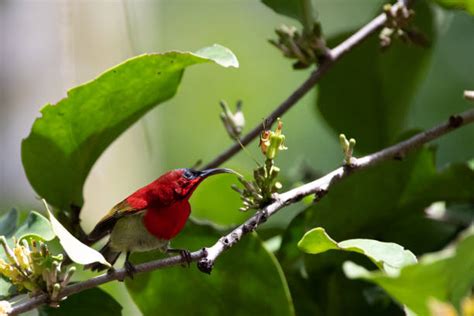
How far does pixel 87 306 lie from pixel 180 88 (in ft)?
12.0

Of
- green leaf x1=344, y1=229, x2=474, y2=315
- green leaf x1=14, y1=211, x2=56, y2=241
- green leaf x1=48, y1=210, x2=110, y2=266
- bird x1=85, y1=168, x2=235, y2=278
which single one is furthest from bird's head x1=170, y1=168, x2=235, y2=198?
green leaf x1=344, y1=229, x2=474, y2=315

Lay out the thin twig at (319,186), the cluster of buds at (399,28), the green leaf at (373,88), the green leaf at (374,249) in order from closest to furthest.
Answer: the green leaf at (374,249)
the thin twig at (319,186)
the cluster of buds at (399,28)
the green leaf at (373,88)

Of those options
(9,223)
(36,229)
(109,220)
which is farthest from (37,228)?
(109,220)

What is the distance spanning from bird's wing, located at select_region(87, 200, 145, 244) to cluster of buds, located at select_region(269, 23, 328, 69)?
0.39m

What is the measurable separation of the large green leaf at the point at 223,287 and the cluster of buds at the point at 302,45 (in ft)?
1.19

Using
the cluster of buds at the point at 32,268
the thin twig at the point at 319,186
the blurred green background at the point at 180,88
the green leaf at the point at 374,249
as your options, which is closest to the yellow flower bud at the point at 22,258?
the cluster of buds at the point at 32,268

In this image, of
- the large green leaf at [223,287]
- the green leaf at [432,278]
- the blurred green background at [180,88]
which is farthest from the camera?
the blurred green background at [180,88]

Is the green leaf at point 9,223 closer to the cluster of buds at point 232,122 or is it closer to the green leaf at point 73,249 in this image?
the green leaf at point 73,249

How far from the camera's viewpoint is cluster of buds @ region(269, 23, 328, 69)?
1385 millimetres

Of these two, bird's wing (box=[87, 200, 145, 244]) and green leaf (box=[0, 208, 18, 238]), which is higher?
green leaf (box=[0, 208, 18, 238])

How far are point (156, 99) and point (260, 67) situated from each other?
159 inches

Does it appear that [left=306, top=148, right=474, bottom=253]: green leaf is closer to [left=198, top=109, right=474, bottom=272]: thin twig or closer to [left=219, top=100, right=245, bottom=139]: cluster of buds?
[left=198, top=109, right=474, bottom=272]: thin twig

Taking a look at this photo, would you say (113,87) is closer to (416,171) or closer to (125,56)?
(416,171)

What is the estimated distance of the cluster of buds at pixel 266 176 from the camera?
1081mm
